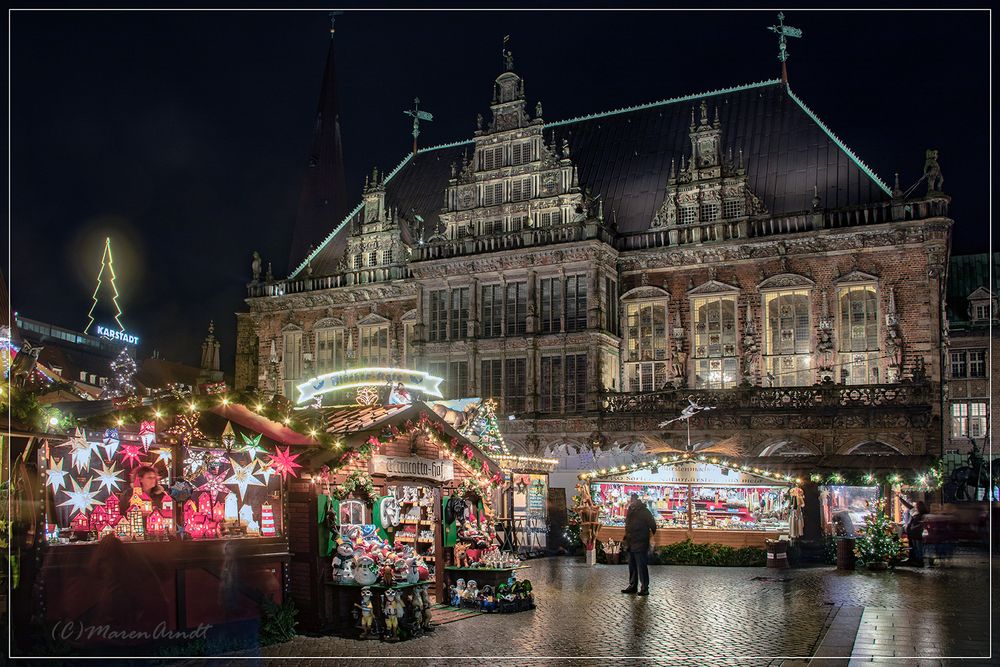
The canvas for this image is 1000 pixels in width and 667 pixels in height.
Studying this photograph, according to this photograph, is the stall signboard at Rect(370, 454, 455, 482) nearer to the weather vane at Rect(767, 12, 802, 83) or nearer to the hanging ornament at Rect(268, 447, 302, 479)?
the hanging ornament at Rect(268, 447, 302, 479)

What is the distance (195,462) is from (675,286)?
1005 inches

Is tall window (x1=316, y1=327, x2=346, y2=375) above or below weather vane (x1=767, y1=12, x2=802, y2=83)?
below

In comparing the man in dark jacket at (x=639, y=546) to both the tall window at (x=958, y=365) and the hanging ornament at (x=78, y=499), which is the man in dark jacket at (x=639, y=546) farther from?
the tall window at (x=958, y=365)

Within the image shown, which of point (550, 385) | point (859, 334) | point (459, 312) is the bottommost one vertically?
point (550, 385)

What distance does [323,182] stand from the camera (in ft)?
177

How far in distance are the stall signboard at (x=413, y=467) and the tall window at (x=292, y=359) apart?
98.1 ft

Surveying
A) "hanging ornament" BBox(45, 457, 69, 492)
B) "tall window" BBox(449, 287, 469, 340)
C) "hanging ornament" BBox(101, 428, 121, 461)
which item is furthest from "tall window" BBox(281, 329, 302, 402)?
"hanging ornament" BBox(45, 457, 69, 492)

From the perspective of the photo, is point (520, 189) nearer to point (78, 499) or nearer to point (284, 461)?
point (284, 461)

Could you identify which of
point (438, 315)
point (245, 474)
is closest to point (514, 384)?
point (438, 315)

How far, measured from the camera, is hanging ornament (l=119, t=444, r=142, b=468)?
601 inches

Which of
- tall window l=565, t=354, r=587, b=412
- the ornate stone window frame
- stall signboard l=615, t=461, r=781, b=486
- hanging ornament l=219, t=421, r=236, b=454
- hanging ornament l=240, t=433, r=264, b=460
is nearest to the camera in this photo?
hanging ornament l=219, t=421, r=236, b=454

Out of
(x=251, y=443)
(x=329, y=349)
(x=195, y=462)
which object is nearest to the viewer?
(x=251, y=443)

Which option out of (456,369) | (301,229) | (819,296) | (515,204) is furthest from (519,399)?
(301,229)

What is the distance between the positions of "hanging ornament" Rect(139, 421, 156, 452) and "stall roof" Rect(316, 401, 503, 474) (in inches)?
98.9
